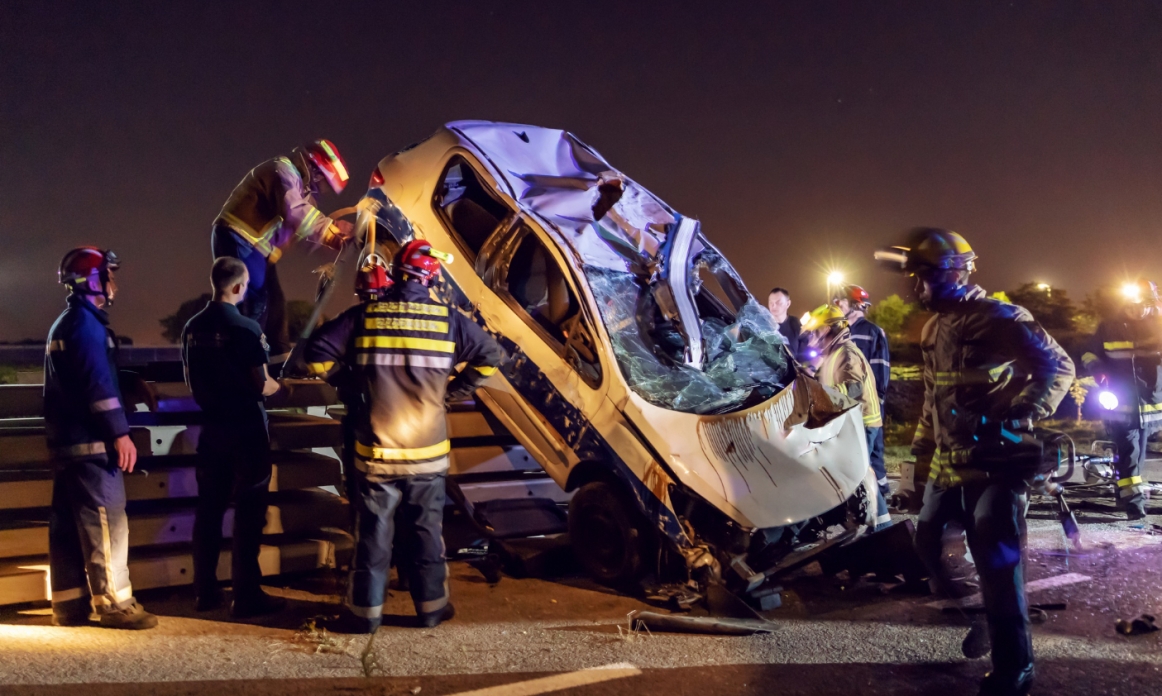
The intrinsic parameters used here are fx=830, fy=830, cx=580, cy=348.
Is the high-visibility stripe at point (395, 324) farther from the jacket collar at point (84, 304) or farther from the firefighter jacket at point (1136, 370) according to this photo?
the firefighter jacket at point (1136, 370)

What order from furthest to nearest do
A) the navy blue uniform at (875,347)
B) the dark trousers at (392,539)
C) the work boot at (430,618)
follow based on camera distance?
the navy blue uniform at (875,347) → the work boot at (430,618) → the dark trousers at (392,539)

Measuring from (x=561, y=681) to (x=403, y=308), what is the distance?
2.04 metres

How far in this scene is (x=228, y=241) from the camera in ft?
17.9

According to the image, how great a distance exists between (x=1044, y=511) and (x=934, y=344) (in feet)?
14.2

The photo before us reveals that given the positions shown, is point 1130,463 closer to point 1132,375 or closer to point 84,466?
point 1132,375

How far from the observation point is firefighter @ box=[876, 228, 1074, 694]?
3.53 metres

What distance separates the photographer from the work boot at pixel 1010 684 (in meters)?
3.44

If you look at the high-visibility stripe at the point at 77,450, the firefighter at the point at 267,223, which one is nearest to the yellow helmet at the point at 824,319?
the firefighter at the point at 267,223

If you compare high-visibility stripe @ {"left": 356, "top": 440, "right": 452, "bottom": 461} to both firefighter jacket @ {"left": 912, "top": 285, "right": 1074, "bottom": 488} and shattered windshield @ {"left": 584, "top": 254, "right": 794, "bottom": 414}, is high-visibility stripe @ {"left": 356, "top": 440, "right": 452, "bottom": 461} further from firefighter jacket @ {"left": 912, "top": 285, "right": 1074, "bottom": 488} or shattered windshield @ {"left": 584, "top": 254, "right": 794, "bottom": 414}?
firefighter jacket @ {"left": 912, "top": 285, "right": 1074, "bottom": 488}

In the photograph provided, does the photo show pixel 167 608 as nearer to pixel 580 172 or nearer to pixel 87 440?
pixel 87 440

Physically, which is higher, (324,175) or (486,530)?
(324,175)

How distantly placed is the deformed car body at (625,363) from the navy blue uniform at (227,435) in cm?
150

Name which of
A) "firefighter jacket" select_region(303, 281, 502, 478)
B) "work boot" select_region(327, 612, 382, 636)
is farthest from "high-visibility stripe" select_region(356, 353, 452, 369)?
"work boot" select_region(327, 612, 382, 636)

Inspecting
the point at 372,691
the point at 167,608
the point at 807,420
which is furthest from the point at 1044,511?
the point at 167,608
